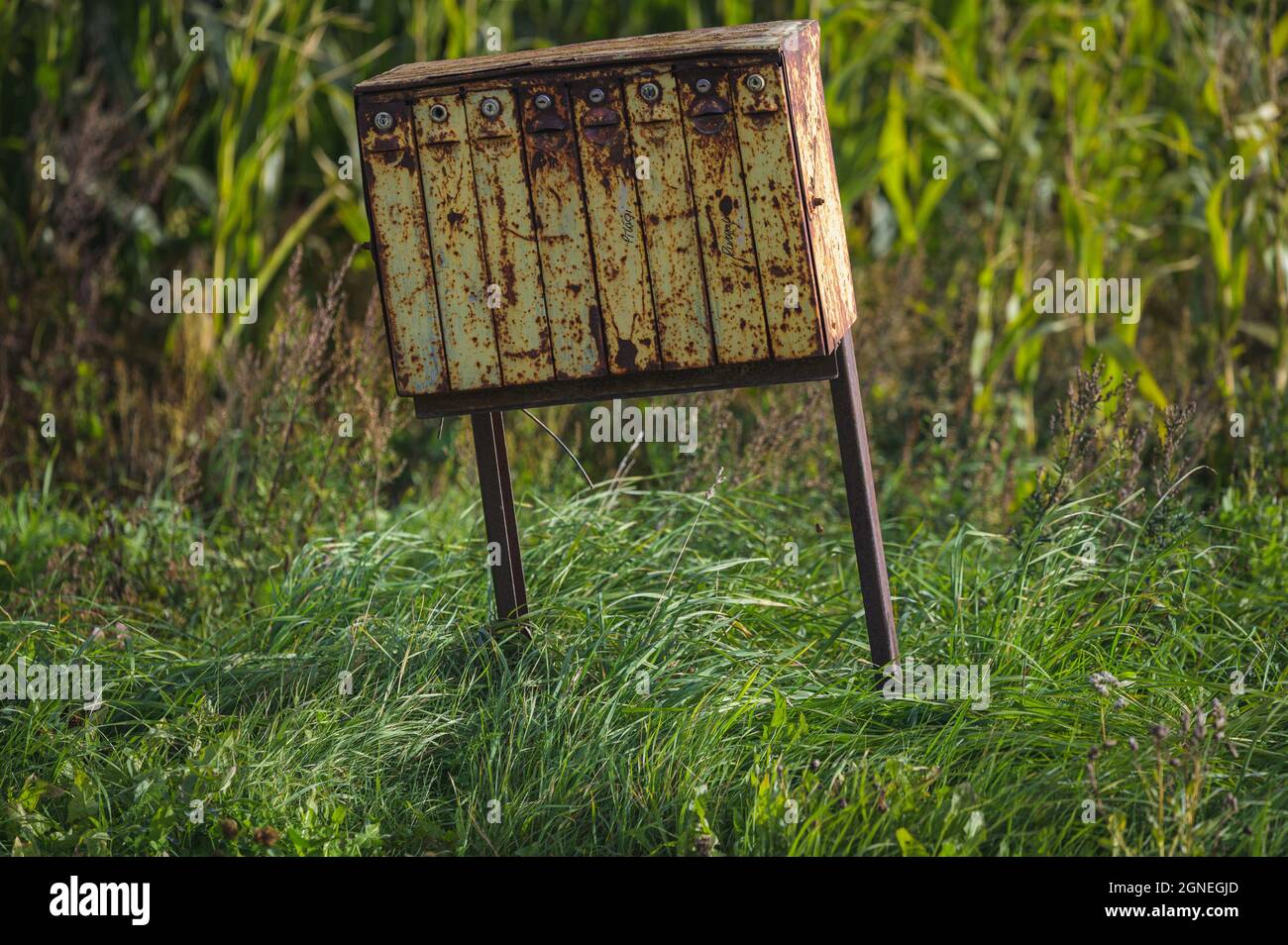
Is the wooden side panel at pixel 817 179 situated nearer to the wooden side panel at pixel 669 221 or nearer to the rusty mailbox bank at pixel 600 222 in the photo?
the rusty mailbox bank at pixel 600 222

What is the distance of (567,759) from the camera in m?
2.72

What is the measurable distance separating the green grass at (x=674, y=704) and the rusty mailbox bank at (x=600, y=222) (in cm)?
59

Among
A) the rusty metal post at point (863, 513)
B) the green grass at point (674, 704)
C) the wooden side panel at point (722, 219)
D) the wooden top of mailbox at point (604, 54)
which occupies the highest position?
the wooden top of mailbox at point (604, 54)

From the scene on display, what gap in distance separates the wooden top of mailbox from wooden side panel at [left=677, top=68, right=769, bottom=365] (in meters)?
0.06

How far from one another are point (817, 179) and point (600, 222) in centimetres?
46

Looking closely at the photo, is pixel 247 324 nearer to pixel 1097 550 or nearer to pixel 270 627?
pixel 270 627

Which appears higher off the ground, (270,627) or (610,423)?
(610,423)

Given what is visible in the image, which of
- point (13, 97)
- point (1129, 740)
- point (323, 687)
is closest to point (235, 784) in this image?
point (323, 687)

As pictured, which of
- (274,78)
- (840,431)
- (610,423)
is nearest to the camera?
(840,431)

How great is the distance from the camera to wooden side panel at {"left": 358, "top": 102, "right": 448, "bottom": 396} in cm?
263

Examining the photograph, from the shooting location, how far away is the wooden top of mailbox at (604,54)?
8.29ft

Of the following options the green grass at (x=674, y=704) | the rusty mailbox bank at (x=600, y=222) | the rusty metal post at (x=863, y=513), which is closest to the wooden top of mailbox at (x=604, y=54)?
the rusty mailbox bank at (x=600, y=222)

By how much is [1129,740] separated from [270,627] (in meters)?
1.94

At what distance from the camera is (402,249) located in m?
2.67
